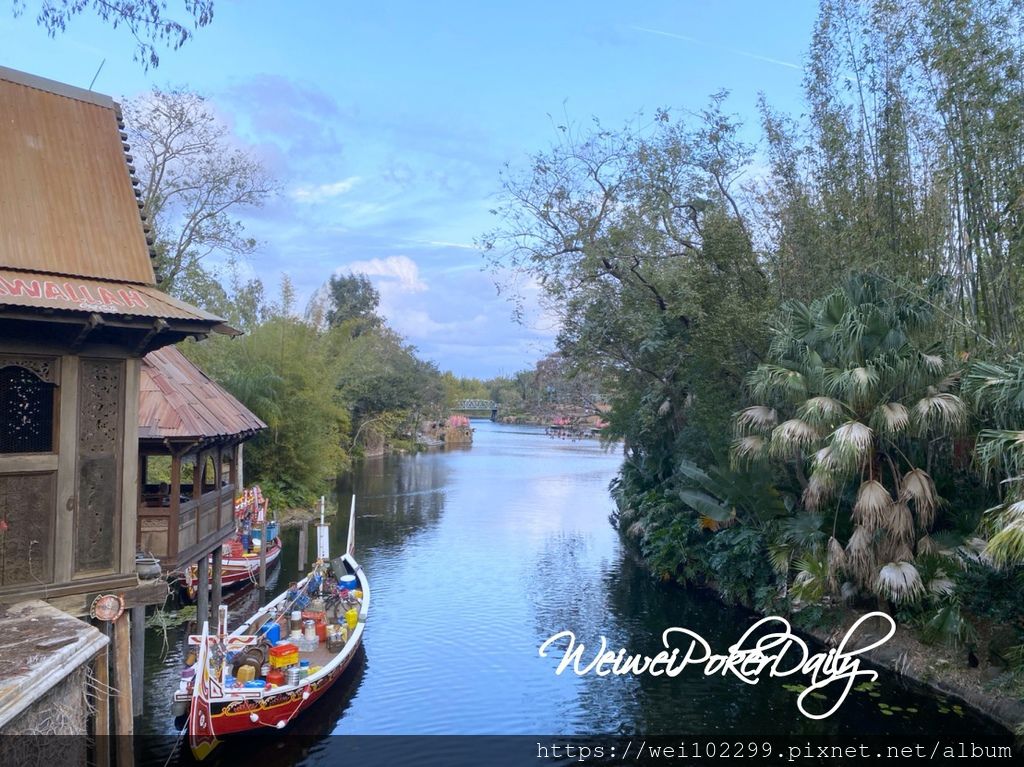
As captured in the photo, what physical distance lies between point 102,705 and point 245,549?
14.9 metres

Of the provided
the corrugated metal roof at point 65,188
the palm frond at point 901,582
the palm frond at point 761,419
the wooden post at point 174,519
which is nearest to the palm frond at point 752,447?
the palm frond at point 761,419

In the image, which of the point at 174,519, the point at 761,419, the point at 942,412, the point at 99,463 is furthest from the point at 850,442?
the point at 99,463

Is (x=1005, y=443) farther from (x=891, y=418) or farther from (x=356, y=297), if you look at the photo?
(x=356, y=297)

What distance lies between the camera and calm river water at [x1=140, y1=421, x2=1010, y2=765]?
1302 centimetres

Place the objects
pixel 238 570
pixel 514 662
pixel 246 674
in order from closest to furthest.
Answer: pixel 246 674, pixel 514 662, pixel 238 570

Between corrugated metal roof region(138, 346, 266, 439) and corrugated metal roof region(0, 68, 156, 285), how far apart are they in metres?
3.07

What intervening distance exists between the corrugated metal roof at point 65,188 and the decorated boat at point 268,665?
17.0 feet

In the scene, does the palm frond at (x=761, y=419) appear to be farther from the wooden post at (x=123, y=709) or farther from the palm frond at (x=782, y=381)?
the wooden post at (x=123, y=709)

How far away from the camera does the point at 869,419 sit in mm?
14391

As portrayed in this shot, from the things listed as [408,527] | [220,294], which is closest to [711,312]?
[408,527]

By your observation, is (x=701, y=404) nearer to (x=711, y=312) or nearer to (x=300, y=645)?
(x=711, y=312)

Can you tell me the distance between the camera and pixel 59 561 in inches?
344

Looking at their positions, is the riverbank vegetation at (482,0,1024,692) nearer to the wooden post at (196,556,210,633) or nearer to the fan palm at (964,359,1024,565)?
the fan palm at (964,359,1024,565)

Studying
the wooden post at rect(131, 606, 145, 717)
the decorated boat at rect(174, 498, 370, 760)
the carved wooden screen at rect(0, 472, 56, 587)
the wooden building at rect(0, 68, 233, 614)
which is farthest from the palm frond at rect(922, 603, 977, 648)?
the carved wooden screen at rect(0, 472, 56, 587)
